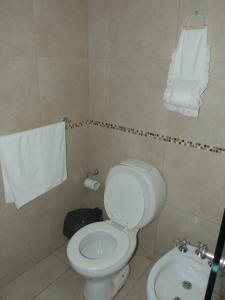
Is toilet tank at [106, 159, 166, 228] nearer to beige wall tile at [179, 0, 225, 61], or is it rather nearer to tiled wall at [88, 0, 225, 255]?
tiled wall at [88, 0, 225, 255]

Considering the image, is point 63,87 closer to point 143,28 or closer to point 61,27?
point 61,27

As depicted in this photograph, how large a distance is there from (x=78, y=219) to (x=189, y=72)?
4.55 feet

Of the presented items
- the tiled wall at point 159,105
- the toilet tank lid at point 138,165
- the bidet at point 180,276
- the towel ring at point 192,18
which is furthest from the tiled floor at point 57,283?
the towel ring at point 192,18

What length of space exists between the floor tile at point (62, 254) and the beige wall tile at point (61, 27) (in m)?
1.57

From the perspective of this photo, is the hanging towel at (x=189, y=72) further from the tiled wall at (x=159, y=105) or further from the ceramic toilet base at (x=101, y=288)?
the ceramic toilet base at (x=101, y=288)

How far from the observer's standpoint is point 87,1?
5.77 ft

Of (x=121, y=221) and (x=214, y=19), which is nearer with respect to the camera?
(x=214, y=19)

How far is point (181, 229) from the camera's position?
1771mm

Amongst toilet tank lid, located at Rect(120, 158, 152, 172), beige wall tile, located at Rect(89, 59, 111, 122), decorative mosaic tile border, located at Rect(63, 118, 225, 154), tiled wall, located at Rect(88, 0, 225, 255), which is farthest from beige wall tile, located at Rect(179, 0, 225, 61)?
toilet tank lid, located at Rect(120, 158, 152, 172)

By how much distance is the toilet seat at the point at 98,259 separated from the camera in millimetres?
1423

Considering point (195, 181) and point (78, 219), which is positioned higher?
point (195, 181)

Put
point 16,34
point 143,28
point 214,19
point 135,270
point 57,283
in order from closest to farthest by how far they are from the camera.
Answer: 1. point 214,19
2. point 16,34
3. point 143,28
4. point 57,283
5. point 135,270

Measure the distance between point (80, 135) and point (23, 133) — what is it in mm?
570

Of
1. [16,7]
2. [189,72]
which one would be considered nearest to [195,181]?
[189,72]
